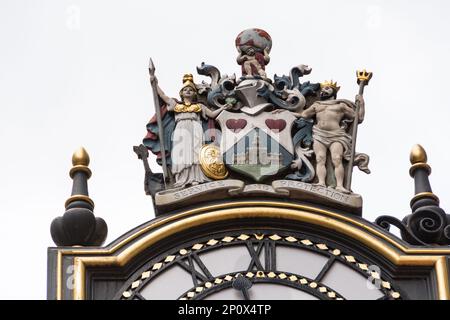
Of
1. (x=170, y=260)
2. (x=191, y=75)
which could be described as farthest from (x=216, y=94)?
(x=170, y=260)

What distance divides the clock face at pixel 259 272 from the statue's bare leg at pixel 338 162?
0.71m

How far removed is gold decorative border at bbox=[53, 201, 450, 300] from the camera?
29125 mm

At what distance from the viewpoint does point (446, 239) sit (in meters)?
29.6

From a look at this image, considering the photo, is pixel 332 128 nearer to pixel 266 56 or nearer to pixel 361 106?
pixel 361 106

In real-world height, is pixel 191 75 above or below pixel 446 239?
above

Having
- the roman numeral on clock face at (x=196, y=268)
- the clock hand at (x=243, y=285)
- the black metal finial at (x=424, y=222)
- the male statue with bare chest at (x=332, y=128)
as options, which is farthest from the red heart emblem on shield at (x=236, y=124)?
the clock hand at (x=243, y=285)

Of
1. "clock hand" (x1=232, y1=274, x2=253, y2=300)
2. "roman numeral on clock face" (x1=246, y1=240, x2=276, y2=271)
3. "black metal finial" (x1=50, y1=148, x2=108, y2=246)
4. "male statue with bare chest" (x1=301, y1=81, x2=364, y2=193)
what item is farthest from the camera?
"male statue with bare chest" (x1=301, y1=81, x2=364, y2=193)

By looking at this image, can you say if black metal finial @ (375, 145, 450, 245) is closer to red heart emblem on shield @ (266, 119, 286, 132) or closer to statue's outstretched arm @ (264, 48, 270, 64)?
red heart emblem on shield @ (266, 119, 286, 132)

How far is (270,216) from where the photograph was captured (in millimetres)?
29578

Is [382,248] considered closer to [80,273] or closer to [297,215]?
[297,215]

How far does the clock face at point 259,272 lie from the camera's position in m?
29.0

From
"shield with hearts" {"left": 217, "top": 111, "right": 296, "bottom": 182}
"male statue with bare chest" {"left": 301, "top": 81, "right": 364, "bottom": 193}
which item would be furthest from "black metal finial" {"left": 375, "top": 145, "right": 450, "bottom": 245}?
"shield with hearts" {"left": 217, "top": 111, "right": 296, "bottom": 182}

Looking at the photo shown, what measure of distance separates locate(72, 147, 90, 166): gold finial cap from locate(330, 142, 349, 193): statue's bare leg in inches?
95.7
